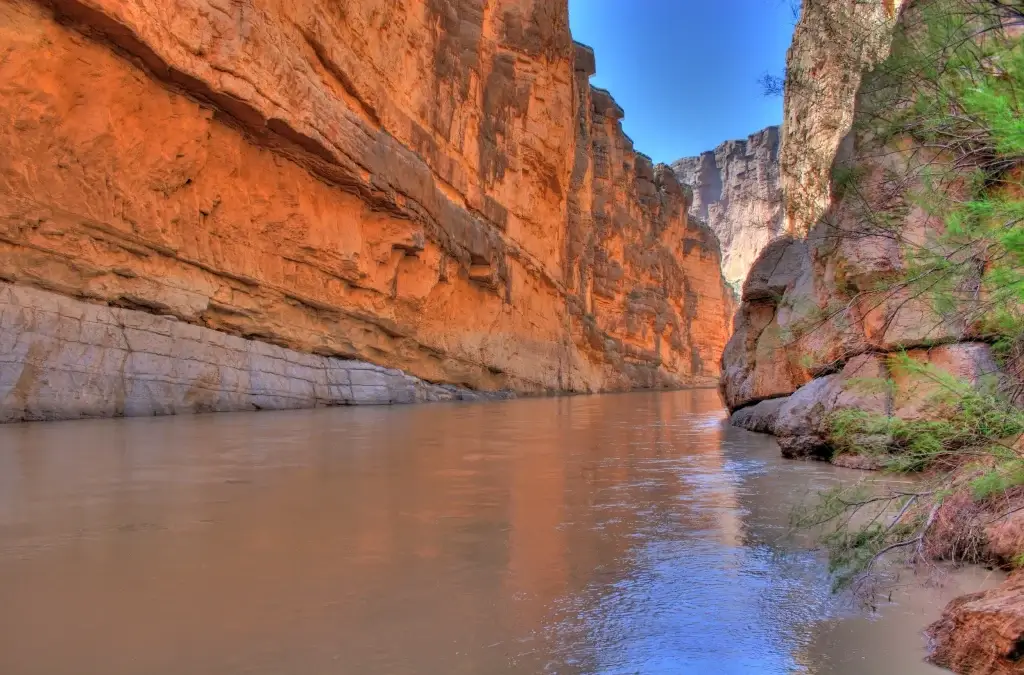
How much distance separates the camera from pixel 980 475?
7.88 ft

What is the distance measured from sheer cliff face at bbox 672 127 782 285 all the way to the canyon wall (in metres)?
48.0

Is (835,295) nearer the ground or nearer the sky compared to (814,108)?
nearer the ground

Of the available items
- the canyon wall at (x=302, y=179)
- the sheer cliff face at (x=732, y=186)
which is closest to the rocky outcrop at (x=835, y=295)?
the canyon wall at (x=302, y=179)

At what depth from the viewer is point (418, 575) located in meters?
2.24

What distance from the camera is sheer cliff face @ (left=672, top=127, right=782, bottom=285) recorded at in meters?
71.0

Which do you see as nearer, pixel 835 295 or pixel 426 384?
pixel 835 295

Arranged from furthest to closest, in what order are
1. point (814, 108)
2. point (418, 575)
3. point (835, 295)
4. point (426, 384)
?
point (426, 384), point (814, 108), point (835, 295), point (418, 575)

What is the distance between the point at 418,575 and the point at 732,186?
266 feet

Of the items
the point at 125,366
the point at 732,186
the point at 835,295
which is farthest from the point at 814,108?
the point at 732,186

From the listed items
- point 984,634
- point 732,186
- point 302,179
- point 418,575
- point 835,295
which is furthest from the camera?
point 732,186

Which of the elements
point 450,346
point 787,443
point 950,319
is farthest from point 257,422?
point 450,346

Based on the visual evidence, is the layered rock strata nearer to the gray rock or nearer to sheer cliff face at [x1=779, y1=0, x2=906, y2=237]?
sheer cliff face at [x1=779, y1=0, x2=906, y2=237]

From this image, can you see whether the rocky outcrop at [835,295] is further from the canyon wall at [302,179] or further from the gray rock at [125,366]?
the canyon wall at [302,179]

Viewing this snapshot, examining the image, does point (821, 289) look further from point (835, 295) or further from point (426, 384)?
point (426, 384)
